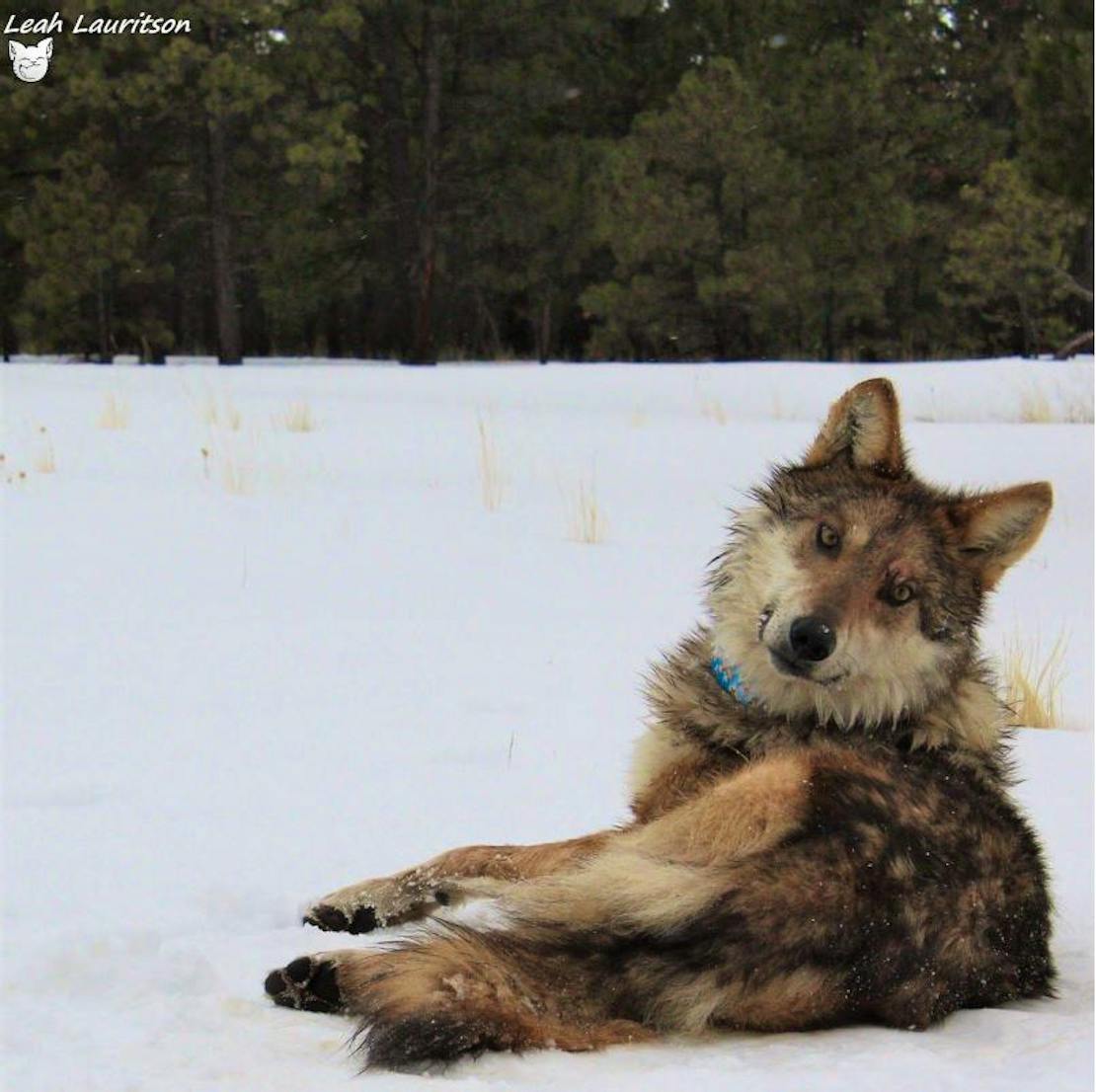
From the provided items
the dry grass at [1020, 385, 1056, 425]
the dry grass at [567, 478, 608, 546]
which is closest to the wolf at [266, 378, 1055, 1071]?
the dry grass at [567, 478, 608, 546]

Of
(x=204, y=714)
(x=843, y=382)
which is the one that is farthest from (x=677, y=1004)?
(x=843, y=382)

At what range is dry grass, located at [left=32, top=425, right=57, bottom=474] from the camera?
954 cm

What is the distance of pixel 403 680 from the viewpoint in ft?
16.8

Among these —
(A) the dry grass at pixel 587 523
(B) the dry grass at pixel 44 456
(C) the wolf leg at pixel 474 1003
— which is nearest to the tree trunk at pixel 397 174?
(B) the dry grass at pixel 44 456

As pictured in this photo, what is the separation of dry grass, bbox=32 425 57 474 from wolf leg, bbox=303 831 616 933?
715cm

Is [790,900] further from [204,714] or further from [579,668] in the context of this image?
[579,668]

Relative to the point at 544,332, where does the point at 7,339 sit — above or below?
above

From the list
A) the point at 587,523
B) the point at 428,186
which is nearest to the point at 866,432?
the point at 587,523

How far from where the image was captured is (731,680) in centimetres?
336

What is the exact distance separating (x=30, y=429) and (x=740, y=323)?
1619 centimetres

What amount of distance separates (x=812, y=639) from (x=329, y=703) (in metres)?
2.24

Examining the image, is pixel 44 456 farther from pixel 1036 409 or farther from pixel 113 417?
pixel 1036 409

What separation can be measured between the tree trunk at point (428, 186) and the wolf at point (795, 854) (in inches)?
858

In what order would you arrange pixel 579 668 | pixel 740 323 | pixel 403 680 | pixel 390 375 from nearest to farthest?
pixel 403 680
pixel 579 668
pixel 390 375
pixel 740 323
